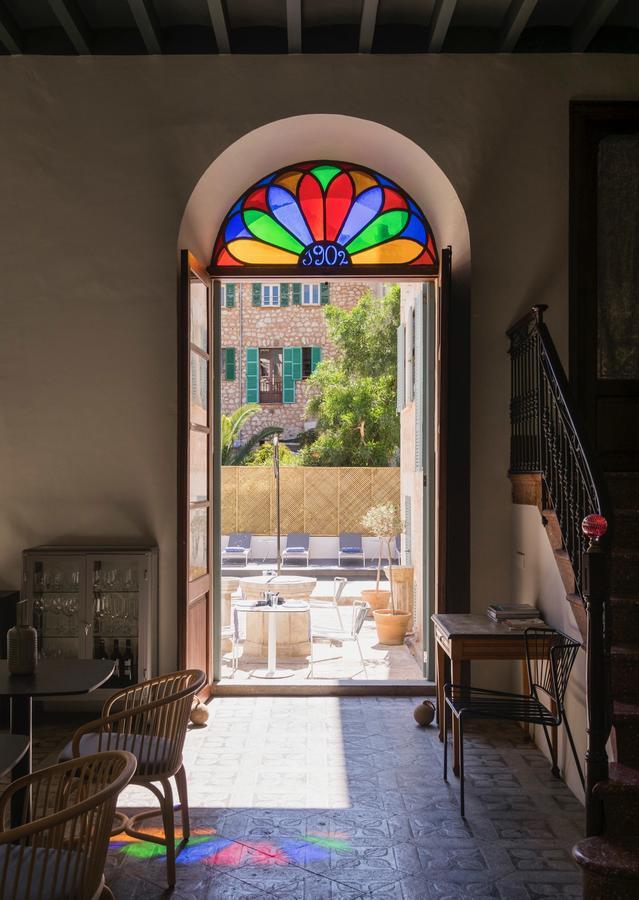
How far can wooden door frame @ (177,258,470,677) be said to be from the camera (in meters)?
5.43

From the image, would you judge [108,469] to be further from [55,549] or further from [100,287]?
[100,287]

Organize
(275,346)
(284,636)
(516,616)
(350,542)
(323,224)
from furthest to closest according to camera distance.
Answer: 1. (275,346)
2. (350,542)
3. (284,636)
4. (323,224)
5. (516,616)

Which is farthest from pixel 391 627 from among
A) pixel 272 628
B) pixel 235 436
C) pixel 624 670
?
pixel 235 436

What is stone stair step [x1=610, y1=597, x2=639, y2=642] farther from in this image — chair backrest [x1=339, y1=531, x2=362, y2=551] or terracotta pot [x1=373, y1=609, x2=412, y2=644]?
chair backrest [x1=339, y1=531, x2=362, y2=551]

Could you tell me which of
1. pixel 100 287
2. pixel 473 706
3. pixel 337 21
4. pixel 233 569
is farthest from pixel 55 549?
pixel 233 569

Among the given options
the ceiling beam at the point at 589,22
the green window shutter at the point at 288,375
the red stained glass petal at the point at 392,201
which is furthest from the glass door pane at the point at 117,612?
the green window shutter at the point at 288,375

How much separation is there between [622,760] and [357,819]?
3.91 ft

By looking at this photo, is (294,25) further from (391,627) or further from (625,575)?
(391,627)

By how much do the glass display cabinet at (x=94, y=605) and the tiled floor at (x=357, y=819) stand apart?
2.19 feet

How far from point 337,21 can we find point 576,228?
6.73 feet

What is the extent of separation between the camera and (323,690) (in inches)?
235

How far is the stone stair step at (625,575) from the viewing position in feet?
13.8

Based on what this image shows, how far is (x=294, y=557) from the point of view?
1545 centimetres

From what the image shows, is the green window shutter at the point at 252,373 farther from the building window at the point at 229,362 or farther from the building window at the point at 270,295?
the building window at the point at 270,295
